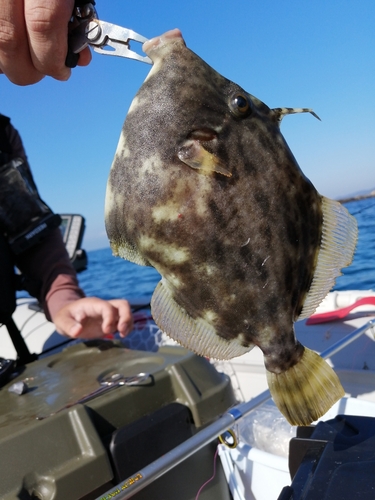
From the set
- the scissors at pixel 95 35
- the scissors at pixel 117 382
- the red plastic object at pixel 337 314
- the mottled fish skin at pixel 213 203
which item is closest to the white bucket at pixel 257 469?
the scissors at pixel 117 382

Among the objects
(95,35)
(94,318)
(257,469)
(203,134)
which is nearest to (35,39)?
(95,35)

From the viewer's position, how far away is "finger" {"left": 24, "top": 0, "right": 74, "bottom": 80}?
128cm

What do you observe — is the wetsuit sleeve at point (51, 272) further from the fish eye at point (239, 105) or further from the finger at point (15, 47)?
the fish eye at point (239, 105)

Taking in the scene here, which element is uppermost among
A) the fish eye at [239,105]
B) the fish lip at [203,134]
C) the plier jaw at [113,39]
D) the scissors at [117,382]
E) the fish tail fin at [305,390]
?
the plier jaw at [113,39]

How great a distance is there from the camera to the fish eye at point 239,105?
1155 millimetres

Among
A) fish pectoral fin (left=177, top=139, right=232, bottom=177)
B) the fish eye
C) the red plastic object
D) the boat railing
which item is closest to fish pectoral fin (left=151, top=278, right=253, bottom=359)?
fish pectoral fin (left=177, top=139, right=232, bottom=177)

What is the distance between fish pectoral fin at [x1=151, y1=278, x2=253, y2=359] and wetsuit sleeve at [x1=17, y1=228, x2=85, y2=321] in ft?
6.68

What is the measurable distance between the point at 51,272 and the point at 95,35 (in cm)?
240

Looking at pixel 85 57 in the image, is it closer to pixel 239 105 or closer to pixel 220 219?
pixel 239 105

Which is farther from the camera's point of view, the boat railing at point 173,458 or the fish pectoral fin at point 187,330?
the boat railing at point 173,458

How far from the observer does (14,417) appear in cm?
190

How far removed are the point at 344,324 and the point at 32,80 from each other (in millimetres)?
2877

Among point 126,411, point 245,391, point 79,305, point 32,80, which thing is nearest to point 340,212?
point 32,80

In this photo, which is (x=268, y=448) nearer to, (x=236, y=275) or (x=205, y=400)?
(x=205, y=400)
